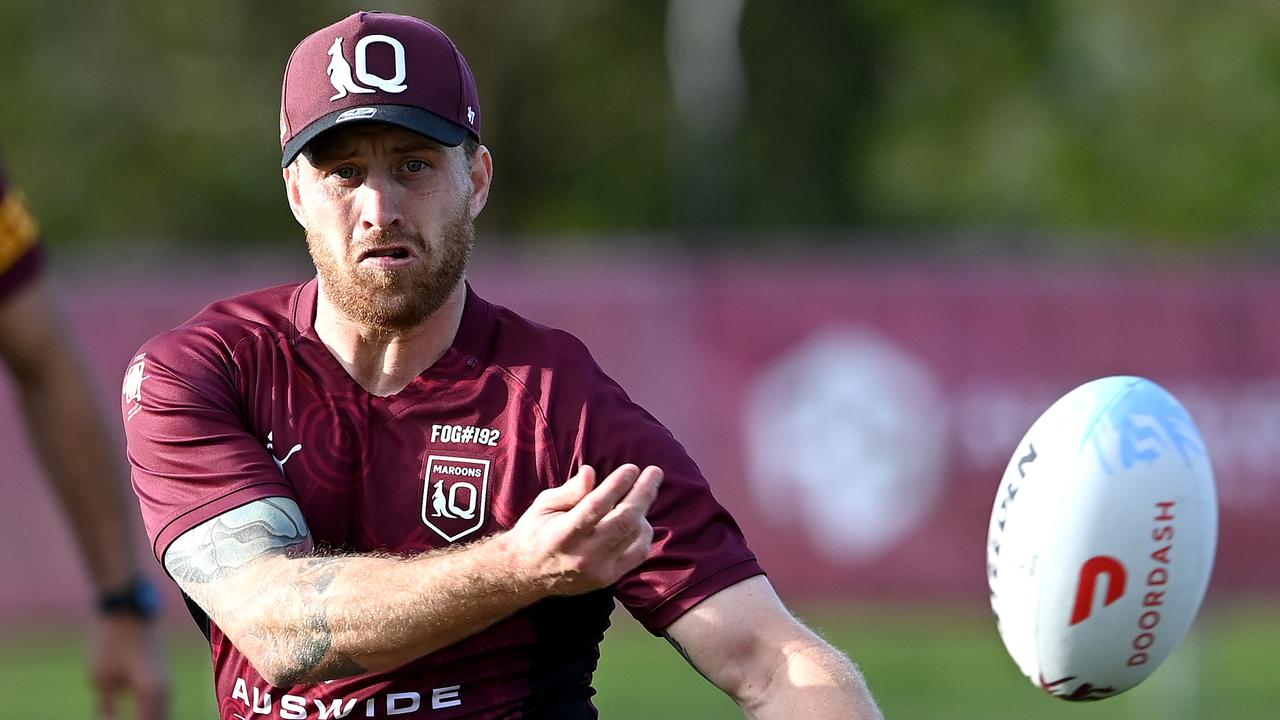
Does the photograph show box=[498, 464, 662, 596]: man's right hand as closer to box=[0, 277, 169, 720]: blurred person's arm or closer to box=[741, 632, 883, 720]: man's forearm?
box=[741, 632, 883, 720]: man's forearm

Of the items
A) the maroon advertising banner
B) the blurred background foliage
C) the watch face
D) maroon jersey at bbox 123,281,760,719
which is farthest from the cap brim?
the blurred background foliage

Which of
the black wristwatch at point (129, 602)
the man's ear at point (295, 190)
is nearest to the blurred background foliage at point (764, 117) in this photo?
the black wristwatch at point (129, 602)

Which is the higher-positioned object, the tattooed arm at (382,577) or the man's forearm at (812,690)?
the tattooed arm at (382,577)

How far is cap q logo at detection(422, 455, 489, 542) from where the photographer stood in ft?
13.9

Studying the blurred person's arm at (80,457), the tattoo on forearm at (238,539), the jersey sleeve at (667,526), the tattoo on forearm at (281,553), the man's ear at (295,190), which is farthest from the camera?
the blurred person's arm at (80,457)

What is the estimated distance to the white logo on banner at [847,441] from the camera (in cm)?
1360

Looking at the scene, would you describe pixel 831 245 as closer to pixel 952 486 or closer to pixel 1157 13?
pixel 1157 13

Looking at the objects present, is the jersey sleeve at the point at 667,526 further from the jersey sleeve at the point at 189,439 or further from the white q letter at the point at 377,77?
the white q letter at the point at 377,77

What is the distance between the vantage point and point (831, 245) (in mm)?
28359

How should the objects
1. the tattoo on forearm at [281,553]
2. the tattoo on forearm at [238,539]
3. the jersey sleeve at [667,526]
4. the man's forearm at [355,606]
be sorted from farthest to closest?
the jersey sleeve at [667,526] < the tattoo on forearm at [238,539] < the tattoo on forearm at [281,553] < the man's forearm at [355,606]

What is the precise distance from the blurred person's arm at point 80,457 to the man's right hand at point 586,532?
2160 millimetres

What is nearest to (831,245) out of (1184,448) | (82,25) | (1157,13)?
(1157,13)

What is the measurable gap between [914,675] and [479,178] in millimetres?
7952

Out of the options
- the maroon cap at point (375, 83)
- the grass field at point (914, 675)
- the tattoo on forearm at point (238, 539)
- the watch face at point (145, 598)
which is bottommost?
the grass field at point (914, 675)
